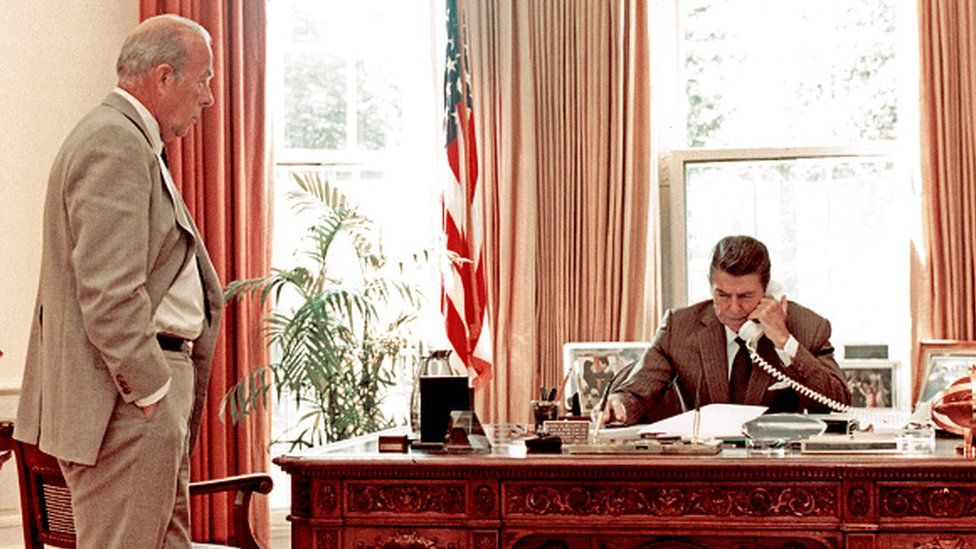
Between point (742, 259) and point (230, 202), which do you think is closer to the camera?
point (742, 259)

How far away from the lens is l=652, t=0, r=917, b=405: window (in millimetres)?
6062

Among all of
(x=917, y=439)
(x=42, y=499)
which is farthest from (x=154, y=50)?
(x=917, y=439)

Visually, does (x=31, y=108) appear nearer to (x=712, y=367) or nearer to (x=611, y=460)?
(x=712, y=367)

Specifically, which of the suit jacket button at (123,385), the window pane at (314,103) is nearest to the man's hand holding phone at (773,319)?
the suit jacket button at (123,385)

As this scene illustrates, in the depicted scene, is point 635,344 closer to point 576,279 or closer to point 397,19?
point 576,279

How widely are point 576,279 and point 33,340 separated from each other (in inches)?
138

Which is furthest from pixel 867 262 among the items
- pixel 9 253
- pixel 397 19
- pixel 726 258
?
pixel 9 253

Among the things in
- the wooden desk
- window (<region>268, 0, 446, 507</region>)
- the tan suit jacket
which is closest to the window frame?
window (<region>268, 0, 446, 507</region>)

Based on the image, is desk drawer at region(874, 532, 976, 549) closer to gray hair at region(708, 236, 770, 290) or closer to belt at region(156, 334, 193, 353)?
gray hair at region(708, 236, 770, 290)

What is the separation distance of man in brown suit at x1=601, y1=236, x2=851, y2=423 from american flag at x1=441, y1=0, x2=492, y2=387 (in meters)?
1.49

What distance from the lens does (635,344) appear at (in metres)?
5.70

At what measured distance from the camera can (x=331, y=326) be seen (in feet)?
18.6

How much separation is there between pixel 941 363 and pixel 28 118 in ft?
13.7

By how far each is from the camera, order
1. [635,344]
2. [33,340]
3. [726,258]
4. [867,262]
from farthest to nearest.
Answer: [867,262] < [635,344] < [726,258] < [33,340]
